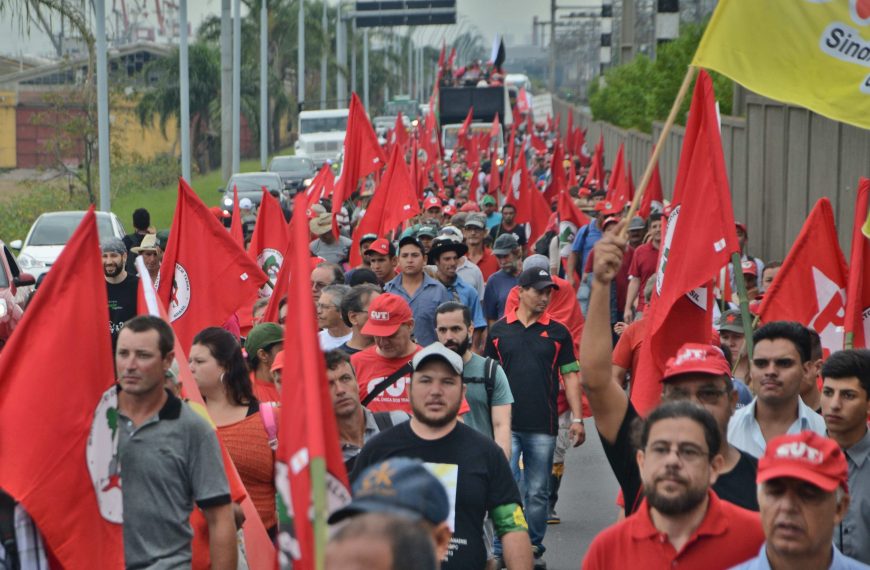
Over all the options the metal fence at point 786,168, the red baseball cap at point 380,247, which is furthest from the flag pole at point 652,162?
the metal fence at point 786,168

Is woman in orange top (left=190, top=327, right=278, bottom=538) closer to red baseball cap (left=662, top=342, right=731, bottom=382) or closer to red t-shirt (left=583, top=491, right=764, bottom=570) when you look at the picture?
red baseball cap (left=662, top=342, right=731, bottom=382)

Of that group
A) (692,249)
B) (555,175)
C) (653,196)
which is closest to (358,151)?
(653,196)

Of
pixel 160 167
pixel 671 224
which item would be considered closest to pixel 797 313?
pixel 671 224

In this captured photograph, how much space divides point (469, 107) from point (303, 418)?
156ft

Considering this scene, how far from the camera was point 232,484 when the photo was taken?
18.2ft

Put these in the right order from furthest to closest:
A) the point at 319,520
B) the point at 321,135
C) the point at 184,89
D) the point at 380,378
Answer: the point at 321,135
the point at 184,89
the point at 380,378
the point at 319,520

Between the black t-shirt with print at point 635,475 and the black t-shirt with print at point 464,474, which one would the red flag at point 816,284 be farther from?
the black t-shirt with print at point 635,475

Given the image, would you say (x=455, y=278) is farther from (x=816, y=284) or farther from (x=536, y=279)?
(x=816, y=284)

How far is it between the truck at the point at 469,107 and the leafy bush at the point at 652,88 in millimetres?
3181

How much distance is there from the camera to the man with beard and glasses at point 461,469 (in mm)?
5480

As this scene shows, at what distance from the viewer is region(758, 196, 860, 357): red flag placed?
25.5ft

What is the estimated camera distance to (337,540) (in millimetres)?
2824

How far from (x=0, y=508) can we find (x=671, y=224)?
348 cm

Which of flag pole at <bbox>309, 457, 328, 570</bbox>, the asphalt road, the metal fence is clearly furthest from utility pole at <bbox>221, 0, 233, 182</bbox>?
flag pole at <bbox>309, 457, 328, 570</bbox>
